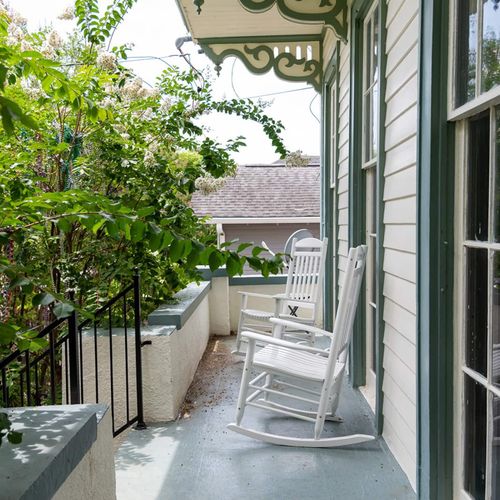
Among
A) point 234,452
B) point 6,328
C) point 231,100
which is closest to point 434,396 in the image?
point 234,452

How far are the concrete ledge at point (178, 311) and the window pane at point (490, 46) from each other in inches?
93.2

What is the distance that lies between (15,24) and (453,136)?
121 inches

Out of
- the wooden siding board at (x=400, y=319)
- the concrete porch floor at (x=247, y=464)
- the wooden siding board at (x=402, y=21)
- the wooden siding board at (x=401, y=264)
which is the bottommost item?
the concrete porch floor at (x=247, y=464)

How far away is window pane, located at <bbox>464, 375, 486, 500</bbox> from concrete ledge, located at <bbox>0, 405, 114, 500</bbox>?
116cm

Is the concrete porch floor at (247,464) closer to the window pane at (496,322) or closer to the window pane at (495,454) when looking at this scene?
the window pane at (495,454)

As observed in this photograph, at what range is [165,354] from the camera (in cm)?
329

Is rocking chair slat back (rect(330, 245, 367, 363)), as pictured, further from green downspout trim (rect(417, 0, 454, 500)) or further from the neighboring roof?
the neighboring roof

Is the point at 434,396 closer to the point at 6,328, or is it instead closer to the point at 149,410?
the point at 6,328

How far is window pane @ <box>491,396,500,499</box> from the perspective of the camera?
1.57m

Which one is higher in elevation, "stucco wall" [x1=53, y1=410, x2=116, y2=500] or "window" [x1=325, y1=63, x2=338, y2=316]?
"window" [x1=325, y1=63, x2=338, y2=316]

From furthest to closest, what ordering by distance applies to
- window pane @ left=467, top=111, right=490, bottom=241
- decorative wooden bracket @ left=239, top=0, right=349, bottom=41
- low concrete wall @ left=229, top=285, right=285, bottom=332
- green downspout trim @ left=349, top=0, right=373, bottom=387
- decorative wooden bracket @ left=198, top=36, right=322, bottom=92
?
low concrete wall @ left=229, top=285, right=285, bottom=332 < decorative wooden bracket @ left=198, top=36, right=322, bottom=92 < decorative wooden bracket @ left=239, top=0, right=349, bottom=41 < green downspout trim @ left=349, top=0, right=373, bottom=387 < window pane @ left=467, top=111, right=490, bottom=241

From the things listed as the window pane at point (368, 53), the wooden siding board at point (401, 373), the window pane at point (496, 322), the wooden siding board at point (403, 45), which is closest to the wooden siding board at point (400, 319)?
the wooden siding board at point (401, 373)

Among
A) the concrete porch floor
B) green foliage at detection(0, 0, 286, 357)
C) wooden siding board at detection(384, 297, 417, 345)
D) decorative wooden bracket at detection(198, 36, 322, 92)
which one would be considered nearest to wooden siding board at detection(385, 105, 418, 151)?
wooden siding board at detection(384, 297, 417, 345)

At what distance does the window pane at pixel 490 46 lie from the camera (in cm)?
154
